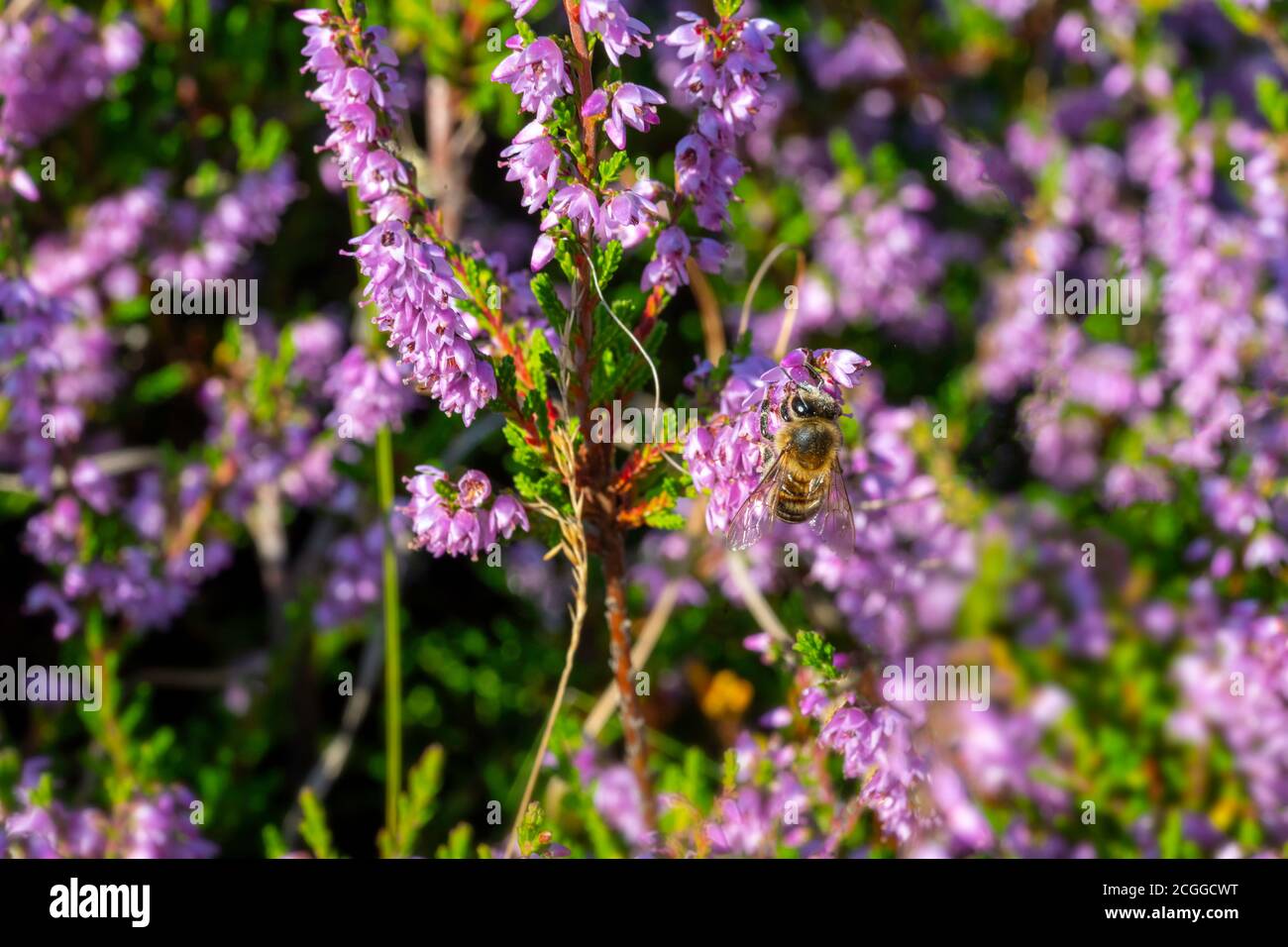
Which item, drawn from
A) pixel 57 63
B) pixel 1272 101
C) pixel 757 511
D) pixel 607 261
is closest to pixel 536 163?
pixel 607 261

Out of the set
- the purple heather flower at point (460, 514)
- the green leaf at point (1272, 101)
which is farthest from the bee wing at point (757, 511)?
the green leaf at point (1272, 101)

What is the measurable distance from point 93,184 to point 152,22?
581mm

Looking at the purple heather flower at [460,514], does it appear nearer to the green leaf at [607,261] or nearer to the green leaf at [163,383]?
the green leaf at [607,261]

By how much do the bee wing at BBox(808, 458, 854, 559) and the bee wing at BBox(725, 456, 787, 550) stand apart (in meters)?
0.12

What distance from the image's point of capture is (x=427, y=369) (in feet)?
5.85

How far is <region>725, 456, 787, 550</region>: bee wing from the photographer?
202 cm

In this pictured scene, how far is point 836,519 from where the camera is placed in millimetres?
2389

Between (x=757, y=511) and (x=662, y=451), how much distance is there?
0.26 meters

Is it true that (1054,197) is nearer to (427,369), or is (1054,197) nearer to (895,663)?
(895,663)

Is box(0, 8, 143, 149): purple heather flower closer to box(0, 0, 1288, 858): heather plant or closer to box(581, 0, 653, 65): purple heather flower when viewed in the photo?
→ box(0, 0, 1288, 858): heather plant

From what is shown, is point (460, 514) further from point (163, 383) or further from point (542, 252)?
point (163, 383)

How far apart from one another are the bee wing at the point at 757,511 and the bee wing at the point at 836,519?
118 millimetres

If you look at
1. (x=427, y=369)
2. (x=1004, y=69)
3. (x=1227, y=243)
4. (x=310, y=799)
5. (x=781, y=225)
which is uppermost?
(x=1004, y=69)

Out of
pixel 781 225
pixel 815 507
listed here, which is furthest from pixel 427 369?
pixel 781 225
